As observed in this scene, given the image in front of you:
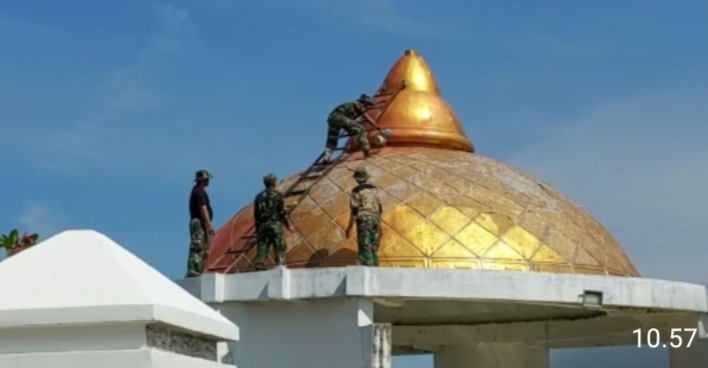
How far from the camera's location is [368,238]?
13.5 meters

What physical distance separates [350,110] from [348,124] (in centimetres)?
24

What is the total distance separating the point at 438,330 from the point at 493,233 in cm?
352

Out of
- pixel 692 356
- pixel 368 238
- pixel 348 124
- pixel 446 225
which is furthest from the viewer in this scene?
pixel 348 124

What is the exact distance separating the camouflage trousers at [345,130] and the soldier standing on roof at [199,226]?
2731 mm

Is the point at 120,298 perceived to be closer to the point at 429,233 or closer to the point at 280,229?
the point at 280,229

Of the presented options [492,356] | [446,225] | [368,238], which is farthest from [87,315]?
[492,356]

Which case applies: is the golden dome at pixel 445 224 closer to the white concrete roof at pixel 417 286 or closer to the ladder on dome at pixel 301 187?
the ladder on dome at pixel 301 187

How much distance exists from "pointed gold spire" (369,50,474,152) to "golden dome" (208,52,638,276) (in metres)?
0.39

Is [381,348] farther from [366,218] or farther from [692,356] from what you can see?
[692,356]

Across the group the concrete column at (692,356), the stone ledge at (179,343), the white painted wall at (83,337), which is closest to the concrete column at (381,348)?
the concrete column at (692,356)

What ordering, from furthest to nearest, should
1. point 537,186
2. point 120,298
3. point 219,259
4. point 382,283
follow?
point 537,186 < point 219,259 < point 382,283 < point 120,298

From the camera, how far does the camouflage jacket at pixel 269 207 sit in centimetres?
1406

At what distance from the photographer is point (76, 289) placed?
4.69 m

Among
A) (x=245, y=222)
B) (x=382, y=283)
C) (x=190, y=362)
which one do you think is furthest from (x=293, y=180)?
(x=190, y=362)
